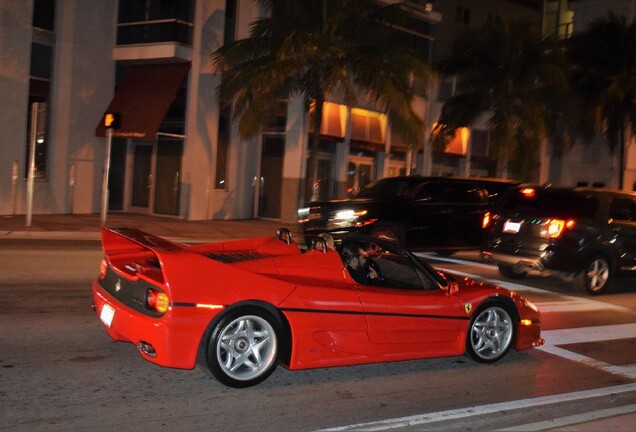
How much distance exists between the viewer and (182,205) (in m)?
23.4

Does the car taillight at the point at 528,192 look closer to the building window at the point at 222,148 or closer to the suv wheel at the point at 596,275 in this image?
the suv wheel at the point at 596,275

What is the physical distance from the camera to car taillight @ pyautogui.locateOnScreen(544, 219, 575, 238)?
11.9 metres

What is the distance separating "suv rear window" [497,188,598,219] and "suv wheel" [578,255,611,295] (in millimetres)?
833

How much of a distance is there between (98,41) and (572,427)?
20.7 meters

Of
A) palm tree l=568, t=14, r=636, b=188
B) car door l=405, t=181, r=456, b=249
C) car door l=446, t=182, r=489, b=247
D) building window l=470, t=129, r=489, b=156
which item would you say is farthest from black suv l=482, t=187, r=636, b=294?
building window l=470, t=129, r=489, b=156

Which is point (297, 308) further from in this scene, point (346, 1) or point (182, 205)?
point (182, 205)

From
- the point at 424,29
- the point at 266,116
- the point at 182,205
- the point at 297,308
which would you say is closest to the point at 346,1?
the point at 266,116

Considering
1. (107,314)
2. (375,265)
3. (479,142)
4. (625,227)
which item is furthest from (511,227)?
(479,142)

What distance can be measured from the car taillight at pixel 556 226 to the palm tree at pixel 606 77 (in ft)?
56.5

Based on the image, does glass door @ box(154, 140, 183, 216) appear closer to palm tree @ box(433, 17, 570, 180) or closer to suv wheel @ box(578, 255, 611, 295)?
palm tree @ box(433, 17, 570, 180)

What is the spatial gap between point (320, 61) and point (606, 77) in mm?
14231

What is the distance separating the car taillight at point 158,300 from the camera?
18.9 ft

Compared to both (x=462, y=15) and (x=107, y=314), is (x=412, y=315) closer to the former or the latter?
(x=107, y=314)

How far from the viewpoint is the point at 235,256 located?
6930 millimetres
